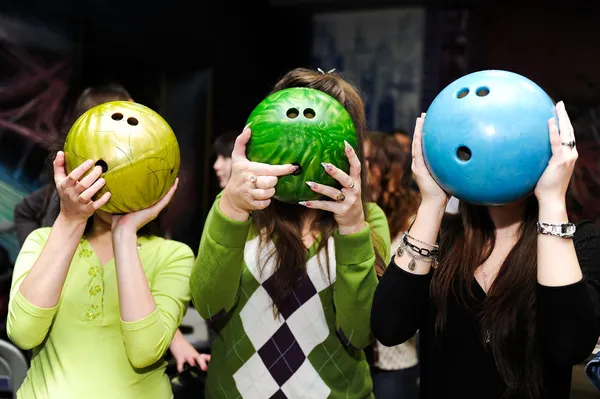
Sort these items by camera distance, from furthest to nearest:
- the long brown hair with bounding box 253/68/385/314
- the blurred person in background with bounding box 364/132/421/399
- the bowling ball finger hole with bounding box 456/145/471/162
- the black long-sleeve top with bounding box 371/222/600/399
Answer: the blurred person in background with bounding box 364/132/421/399 < the long brown hair with bounding box 253/68/385/314 < the bowling ball finger hole with bounding box 456/145/471/162 < the black long-sleeve top with bounding box 371/222/600/399

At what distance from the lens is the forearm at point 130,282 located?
194 cm

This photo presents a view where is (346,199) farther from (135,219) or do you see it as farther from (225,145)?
(225,145)

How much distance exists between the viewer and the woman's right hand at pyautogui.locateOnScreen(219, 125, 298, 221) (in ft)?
6.09

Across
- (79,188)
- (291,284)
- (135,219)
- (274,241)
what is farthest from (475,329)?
(79,188)

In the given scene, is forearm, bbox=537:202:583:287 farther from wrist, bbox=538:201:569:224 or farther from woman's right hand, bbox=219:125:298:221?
woman's right hand, bbox=219:125:298:221

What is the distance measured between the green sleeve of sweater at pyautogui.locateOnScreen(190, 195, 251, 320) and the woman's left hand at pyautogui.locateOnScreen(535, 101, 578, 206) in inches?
33.5

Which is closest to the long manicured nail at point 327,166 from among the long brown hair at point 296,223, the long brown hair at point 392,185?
the long brown hair at point 296,223

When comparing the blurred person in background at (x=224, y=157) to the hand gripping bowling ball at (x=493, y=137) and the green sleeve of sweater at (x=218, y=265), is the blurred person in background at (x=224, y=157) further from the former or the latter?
the hand gripping bowling ball at (x=493, y=137)

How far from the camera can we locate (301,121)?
1871mm

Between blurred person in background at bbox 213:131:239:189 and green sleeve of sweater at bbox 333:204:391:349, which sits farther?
blurred person in background at bbox 213:131:239:189

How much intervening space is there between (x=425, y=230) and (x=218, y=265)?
63 cm

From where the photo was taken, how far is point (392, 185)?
13.4ft

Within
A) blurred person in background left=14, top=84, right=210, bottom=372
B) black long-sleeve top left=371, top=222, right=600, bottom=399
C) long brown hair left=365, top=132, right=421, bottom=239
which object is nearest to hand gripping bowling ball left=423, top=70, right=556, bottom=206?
black long-sleeve top left=371, top=222, right=600, bottom=399

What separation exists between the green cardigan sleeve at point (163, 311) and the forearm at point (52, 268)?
228mm
